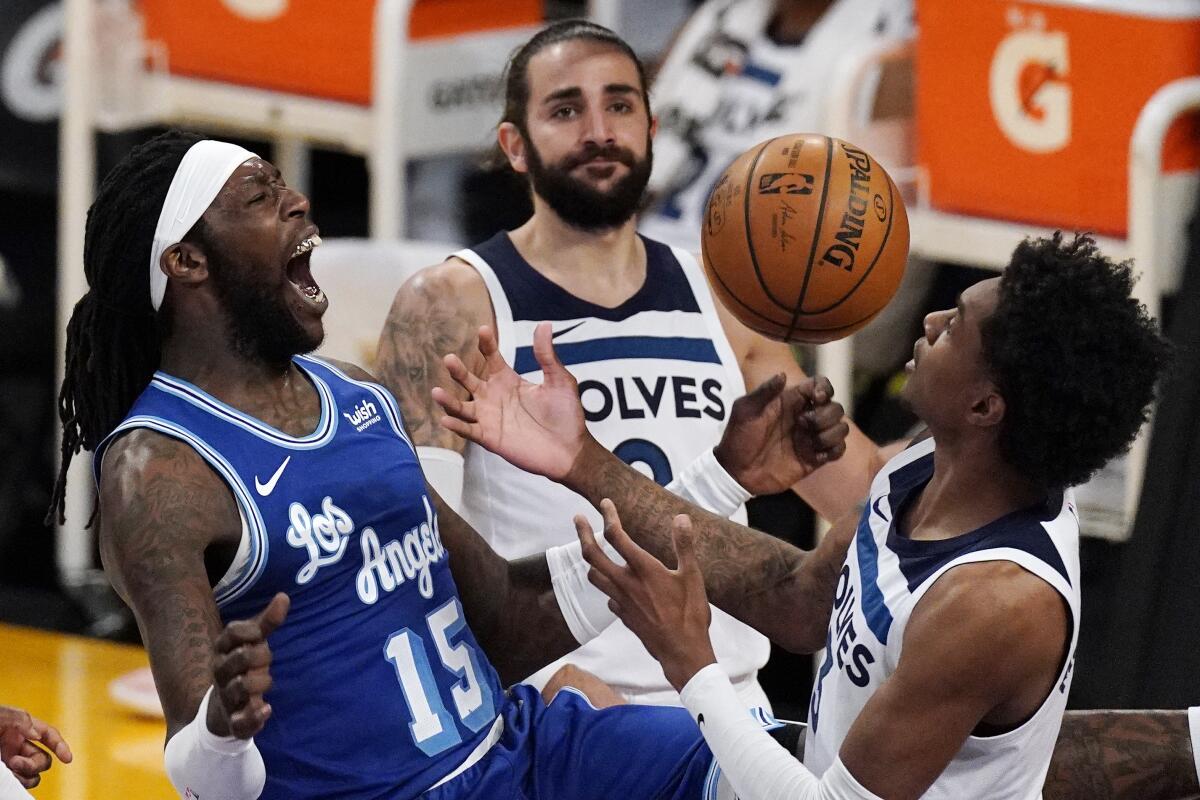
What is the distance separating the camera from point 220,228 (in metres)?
2.97

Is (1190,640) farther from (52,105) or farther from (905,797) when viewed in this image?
(52,105)

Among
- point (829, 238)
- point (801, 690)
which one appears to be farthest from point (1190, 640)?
point (829, 238)

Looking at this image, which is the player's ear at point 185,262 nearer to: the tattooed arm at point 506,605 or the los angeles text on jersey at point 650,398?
the tattooed arm at point 506,605

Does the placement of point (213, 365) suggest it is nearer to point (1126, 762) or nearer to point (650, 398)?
point (650, 398)

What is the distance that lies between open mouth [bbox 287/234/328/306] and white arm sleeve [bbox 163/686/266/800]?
0.71 m

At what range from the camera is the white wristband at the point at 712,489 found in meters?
3.49

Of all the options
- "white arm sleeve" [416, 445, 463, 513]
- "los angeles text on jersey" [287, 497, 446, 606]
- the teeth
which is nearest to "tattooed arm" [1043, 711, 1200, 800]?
"los angeles text on jersey" [287, 497, 446, 606]

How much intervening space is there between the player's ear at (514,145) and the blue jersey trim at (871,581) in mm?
1435

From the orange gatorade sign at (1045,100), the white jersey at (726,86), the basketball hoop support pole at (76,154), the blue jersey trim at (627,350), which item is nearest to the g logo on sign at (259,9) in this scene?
the basketball hoop support pole at (76,154)

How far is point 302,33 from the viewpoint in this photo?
626 cm

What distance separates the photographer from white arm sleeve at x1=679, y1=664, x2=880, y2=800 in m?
2.75

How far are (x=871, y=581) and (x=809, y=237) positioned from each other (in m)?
0.80

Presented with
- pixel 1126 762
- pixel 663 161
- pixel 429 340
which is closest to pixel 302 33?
pixel 663 161

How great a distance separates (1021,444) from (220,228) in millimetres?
1246
